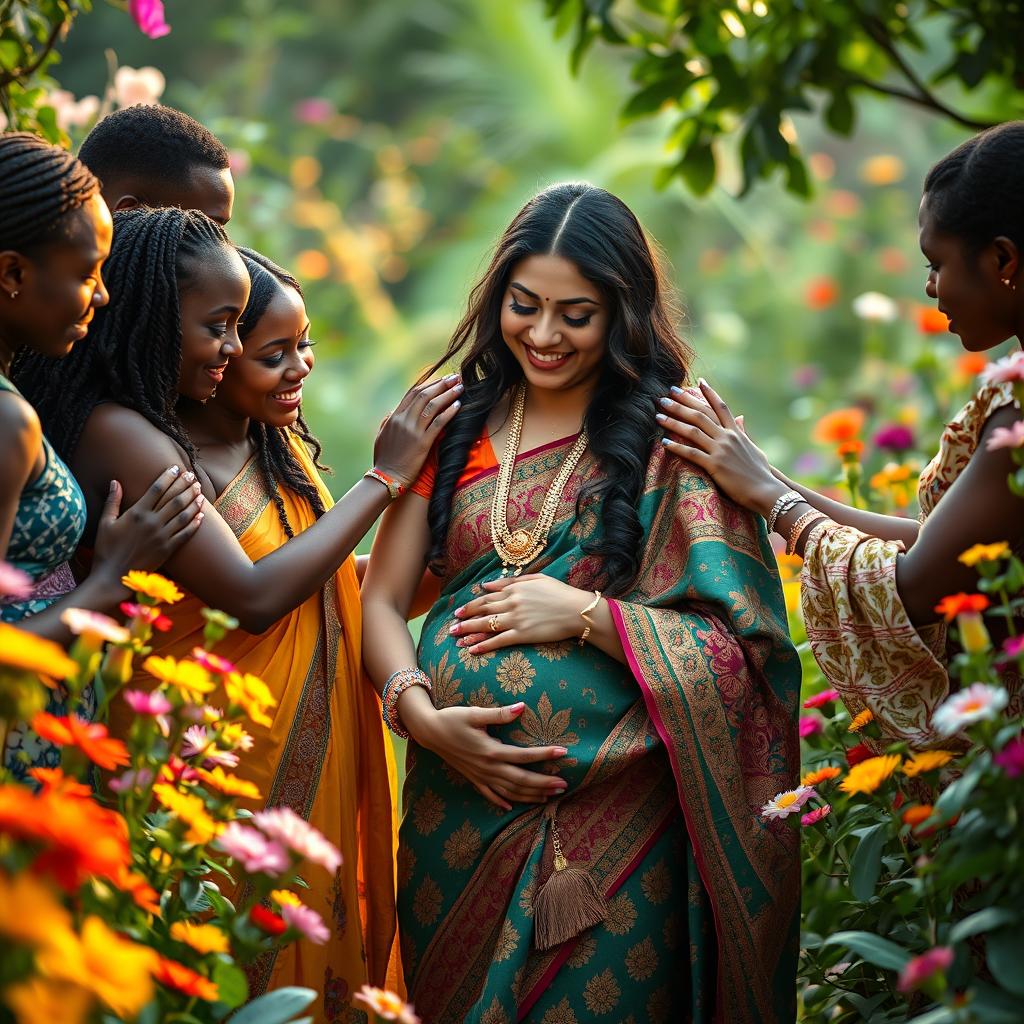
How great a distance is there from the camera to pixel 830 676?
2.69 m

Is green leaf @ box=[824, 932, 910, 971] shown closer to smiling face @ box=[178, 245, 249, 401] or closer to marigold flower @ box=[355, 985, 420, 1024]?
marigold flower @ box=[355, 985, 420, 1024]

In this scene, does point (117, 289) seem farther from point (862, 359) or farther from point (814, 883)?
point (862, 359)

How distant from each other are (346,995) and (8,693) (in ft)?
5.65

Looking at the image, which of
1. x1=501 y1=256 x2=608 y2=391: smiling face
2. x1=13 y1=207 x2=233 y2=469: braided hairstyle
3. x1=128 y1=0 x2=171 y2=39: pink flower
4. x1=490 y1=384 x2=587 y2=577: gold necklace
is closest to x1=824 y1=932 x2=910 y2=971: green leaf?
x1=490 y1=384 x2=587 y2=577: gold necklace

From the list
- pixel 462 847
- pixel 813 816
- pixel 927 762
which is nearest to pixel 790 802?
pixel 813 816

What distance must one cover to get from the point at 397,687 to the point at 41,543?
0.88 m

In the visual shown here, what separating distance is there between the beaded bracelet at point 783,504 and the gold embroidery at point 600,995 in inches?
39.6

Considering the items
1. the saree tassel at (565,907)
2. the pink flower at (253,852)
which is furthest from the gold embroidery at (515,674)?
the pink flower at (253,852)

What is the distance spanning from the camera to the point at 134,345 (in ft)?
8.52

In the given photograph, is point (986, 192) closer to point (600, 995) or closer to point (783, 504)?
point (783, 504)

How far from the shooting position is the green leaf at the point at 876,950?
184 cm

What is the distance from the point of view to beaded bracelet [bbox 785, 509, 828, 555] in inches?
109

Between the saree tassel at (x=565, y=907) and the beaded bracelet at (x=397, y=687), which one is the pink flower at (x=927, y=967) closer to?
the saree tassel at (x=565, y=907)

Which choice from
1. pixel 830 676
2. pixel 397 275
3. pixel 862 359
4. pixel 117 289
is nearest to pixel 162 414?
pixel 117 289
